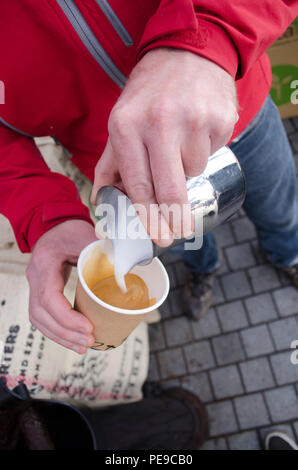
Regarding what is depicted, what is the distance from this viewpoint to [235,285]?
2.60 m

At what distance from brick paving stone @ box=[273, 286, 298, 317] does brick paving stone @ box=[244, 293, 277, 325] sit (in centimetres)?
4

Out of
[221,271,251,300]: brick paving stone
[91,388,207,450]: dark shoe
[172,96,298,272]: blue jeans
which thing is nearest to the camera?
[172,96,298,272]: blue jeans

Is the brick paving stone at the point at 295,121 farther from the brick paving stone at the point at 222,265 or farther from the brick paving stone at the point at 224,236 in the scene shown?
the brick paving stone at the point at 222,265

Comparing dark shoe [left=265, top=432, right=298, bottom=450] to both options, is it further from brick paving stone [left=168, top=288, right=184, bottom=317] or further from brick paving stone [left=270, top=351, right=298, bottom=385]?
brick paving stone [left=168, top=288, right=184, bottom=317]

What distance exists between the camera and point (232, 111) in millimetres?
803

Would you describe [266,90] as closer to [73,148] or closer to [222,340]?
[73,148]

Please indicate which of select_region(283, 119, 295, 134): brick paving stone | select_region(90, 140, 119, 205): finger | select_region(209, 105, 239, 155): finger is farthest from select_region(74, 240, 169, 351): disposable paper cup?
select_region(283, 119, 295, 134): brick paving stone

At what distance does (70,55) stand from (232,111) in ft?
1.77

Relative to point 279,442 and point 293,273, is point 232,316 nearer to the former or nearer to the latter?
point 293,273

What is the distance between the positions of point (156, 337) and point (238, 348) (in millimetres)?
521

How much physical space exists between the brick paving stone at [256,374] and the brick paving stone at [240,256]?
60cm

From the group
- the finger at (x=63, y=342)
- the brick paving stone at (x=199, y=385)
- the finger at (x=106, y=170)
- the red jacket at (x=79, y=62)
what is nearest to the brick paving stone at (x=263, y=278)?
the brick paving stone at (x=199, y=385)

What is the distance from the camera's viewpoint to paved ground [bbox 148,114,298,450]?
7.54ft

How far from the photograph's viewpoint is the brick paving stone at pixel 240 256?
2.64m
